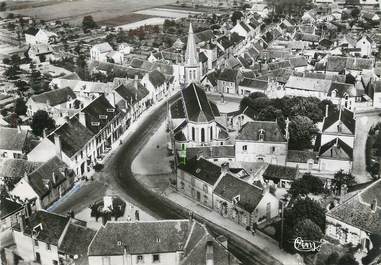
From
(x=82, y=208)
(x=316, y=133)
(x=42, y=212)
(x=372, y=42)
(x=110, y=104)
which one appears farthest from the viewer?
(x=372, y=42)

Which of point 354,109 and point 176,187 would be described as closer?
point 176,187

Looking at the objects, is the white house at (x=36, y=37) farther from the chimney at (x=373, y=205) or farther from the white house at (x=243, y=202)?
the chimney at (x=373, y=205)

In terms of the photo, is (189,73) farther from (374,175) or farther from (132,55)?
(374,175)

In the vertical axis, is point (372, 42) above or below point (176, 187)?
above

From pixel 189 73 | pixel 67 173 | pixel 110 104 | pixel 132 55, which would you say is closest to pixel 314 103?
pixel 189 73

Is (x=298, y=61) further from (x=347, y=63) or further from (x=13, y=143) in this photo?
(x=13, y=143)

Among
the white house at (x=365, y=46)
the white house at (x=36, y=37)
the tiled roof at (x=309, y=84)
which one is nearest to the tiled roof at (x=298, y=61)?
the tiled roof at (x=309, y=84)

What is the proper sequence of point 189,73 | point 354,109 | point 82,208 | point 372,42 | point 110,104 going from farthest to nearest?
point 372,42 → point 189,73 → point 354,109 → point 110,104 → point 82,208

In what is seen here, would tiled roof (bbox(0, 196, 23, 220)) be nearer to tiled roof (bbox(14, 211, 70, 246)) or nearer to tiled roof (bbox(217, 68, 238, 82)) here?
tiled roof (bbox(14, 211, 70, 246))
